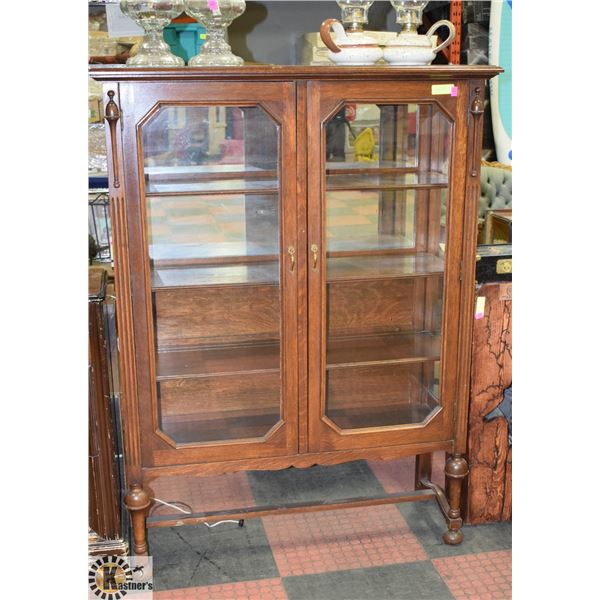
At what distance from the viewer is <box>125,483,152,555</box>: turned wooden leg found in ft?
8.16

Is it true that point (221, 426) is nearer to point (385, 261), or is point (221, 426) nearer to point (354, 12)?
point (385, 261)

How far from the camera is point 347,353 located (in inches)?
104

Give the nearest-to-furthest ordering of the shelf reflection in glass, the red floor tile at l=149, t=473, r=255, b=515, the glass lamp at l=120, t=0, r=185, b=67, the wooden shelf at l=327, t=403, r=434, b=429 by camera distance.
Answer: the glass lamp at l=120, t=0, r=185, b=67 → the shelf reflection in glass → the wooden shelf at l=327, t=403, r=434, b=429 → the red floor tile at l=149, t=473, r=255, b=515

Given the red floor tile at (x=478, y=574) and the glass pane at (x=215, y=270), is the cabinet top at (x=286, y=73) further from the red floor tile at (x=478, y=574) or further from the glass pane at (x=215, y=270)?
the red floor tile at (x=478, y=574)

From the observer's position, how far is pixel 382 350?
2713mm

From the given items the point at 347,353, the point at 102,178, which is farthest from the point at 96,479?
the point at 102,178

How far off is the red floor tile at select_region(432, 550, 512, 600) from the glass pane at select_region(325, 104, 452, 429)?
0.51 meters

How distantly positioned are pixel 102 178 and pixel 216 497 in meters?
2.29

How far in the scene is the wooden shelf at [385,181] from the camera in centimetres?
246

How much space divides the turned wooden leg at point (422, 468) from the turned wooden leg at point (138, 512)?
1080mm

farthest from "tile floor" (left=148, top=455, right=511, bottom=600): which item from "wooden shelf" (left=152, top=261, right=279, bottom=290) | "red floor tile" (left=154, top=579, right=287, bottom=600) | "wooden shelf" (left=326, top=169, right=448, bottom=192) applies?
"wooden shelf" (left=326, top=169, right=448, bottom=192)

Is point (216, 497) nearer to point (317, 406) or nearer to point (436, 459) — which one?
point (317, 406)

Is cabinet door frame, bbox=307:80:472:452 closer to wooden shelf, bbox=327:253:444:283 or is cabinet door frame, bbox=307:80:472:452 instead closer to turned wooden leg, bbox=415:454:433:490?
wooden shelf, bbox=327:253:444:283
